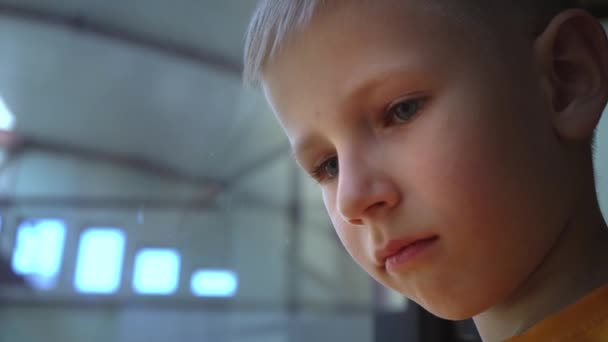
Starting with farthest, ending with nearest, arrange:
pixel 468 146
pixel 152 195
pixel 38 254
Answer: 1. pixel 152 195
2. pixel 38 254
3. pixel 468 146

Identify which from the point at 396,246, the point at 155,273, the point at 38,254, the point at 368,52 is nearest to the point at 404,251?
the point at 396,246

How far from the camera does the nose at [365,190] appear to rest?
0.85 ft

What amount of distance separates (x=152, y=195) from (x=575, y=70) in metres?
1.19

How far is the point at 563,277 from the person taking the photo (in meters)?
0.28

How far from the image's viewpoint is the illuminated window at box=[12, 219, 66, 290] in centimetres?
119

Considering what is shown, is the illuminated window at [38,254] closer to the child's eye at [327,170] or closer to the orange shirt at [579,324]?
the child's eye at [327,170]

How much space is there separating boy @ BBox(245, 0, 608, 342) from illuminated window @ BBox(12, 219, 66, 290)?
3.65 ft

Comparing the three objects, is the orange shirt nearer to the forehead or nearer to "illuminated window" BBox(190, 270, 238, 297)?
the forehead

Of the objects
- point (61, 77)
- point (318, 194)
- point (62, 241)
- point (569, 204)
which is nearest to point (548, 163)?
point (569, 204)

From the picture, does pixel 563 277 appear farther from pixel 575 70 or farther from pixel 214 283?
pixel 214 283

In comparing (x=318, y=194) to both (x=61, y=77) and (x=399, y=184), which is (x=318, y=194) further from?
(x=399, y=184)

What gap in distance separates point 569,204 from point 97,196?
130 cm

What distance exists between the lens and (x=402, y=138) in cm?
27

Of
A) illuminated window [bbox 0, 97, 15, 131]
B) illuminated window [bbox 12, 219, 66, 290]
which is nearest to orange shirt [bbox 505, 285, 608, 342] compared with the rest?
illuminated window [bbox 12, 219, 66, 290]
